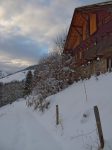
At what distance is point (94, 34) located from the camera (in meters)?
31.0

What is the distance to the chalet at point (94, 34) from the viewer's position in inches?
1064

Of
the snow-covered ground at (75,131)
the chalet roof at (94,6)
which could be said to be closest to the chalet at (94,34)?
the chalet roof at (94,6)

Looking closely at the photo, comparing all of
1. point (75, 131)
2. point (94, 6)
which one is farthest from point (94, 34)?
point (75, 131)

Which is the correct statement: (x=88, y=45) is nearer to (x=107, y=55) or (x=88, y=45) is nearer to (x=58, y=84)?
(x=58, y=84)

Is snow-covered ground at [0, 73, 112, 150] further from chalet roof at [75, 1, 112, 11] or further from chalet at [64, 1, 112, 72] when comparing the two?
chalet roof at [75, 1, 112, 11]

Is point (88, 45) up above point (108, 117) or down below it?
above

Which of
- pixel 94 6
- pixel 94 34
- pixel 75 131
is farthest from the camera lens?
pixel 94 34

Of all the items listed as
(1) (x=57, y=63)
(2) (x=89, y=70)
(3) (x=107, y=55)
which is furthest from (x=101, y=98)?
(1) (x=57, y=63)

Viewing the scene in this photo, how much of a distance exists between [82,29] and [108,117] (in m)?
23.6

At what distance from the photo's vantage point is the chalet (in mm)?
27031

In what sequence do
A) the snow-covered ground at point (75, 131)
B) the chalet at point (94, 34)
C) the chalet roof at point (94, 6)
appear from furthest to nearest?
the chalet at point (94, 34), the chalet roof at point (94, 6), the snow-covered ground at point (75, 131)

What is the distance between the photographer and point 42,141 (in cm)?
1508

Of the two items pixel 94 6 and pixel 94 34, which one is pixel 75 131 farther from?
pixel 94 34

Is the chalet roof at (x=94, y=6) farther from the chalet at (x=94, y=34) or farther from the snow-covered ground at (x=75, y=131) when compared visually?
the snow-covered ground at (x=75, y=131)
